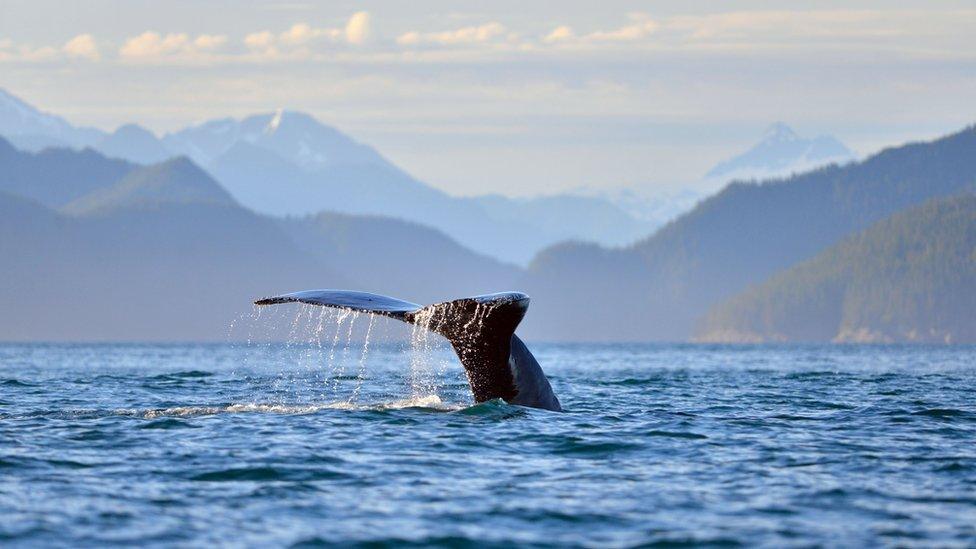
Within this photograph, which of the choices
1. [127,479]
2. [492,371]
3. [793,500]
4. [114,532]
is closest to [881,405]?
[492,371]

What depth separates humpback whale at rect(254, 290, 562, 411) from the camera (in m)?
14.9

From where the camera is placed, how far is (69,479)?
1323 centimetres

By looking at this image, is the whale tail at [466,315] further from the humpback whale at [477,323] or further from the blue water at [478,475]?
the blue water at [478,475]

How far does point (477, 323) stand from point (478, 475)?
2.19m

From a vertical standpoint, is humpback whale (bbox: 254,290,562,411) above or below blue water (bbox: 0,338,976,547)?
above

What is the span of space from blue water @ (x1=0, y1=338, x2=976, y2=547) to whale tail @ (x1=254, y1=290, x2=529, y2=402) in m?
0.88

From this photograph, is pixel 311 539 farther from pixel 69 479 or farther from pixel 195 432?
pixel 195 432

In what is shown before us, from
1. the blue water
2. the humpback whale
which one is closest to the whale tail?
the humpback whale

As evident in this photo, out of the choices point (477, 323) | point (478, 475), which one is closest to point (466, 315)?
point (477, 323)

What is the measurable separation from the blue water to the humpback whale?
54cm

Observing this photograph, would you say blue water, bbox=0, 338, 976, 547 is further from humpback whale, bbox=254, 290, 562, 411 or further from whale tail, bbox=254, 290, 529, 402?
whale tail, bbox=254, 290, 529, 402

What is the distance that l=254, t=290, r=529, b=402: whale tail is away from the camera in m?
14.8

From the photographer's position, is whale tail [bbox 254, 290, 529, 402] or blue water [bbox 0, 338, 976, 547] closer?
blue water [bbox 0, 338, 976, 547]

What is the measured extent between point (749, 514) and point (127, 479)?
5.52m
